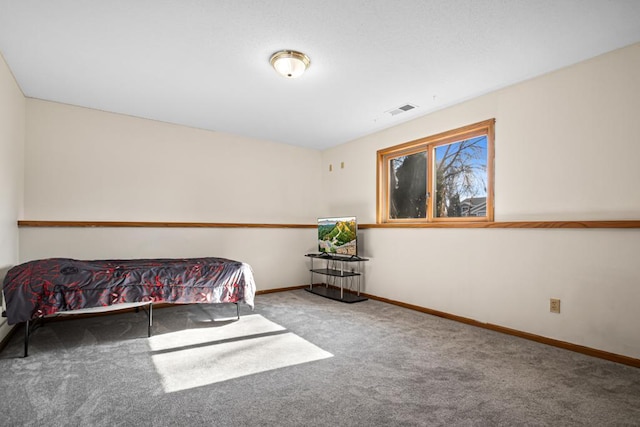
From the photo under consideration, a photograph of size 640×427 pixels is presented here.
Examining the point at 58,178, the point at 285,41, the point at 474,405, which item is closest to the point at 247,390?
the point at 474,405

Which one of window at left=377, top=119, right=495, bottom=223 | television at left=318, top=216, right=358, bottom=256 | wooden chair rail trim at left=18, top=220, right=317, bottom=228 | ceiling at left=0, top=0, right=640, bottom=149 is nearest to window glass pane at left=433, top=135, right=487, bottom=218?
window at left=377, top=119, right=495, bottom=223

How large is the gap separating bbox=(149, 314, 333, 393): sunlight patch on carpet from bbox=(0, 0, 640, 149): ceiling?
7.82ft

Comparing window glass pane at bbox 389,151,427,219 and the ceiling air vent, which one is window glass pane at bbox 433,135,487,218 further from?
the ceiling air vent

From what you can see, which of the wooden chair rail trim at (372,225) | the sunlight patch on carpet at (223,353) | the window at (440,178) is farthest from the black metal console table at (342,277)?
the sunlight patch on carpet at (223,353)

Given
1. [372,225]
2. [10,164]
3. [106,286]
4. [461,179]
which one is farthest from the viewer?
[372,225]

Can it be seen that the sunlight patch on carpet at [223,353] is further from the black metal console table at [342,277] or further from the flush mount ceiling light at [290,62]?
the flush mount ceiling light at [290,62]

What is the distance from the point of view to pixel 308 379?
215cm

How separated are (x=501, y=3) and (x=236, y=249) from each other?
13.4ft

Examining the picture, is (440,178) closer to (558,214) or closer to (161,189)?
(558,214)

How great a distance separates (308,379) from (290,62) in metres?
2.38

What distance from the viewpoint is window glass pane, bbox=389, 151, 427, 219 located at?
167 inches

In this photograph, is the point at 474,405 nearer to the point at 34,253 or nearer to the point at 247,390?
the point at 247,390

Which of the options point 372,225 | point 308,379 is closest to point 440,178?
point 372,225

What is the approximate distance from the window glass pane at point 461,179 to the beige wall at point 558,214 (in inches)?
9.7
